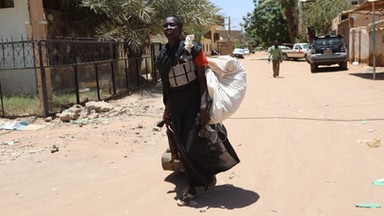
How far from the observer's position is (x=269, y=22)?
156ft

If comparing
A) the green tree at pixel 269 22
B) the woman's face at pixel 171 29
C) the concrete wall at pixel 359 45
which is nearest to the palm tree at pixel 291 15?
the green tree at pixel 269 22

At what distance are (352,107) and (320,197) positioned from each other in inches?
230

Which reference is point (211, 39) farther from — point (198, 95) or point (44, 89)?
point (198, 95)

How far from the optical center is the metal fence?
32.9 feet

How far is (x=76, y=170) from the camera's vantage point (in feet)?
18.6

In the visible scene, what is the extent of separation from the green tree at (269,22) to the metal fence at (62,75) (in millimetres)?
34247

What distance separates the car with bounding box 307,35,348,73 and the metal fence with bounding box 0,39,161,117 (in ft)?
30.8

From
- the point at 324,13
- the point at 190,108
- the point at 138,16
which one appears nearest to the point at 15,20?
the point at 138,16

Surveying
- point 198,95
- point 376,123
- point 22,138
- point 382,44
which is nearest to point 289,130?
point 376,123

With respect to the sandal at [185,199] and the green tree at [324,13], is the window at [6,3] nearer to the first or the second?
the sandal at [185,199]

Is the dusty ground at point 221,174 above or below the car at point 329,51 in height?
below

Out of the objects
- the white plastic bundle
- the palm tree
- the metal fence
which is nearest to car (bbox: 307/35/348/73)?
the metal fence

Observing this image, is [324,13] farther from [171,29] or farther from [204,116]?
[204,116]

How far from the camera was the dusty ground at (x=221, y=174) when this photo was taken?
4.23m
